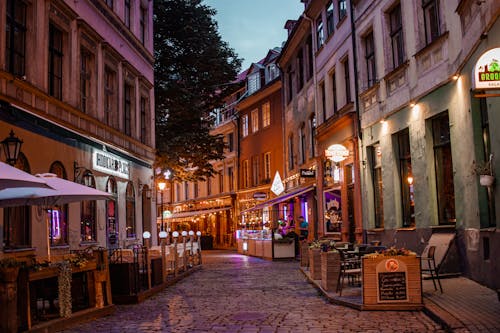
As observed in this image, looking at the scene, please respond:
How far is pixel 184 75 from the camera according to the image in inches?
1175

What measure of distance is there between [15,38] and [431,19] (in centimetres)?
983

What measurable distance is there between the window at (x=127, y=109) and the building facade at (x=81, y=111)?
0.04 metres

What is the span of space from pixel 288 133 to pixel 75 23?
18100 millimetres

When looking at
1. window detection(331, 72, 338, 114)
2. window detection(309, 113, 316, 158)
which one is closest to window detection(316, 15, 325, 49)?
window detection(331, 72, 338, 114)

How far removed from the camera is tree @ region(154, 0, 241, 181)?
28953mm

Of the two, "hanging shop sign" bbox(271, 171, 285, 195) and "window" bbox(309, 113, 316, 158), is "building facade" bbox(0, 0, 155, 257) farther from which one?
"hanging shop sign" bbox(271, 171, 285, 195)

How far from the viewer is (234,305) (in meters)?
11.5

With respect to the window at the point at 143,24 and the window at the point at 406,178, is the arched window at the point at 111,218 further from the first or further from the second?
the window at the point at 406,178

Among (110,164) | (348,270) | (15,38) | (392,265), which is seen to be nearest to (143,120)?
(110,164)

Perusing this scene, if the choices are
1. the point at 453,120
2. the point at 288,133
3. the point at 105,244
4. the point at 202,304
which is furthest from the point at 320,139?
the point at 202,304

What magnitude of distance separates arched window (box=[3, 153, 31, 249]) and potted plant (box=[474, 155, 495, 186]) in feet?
30.6

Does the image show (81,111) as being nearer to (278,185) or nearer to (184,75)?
(184,75)

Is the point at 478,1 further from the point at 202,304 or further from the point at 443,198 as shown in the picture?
the point at 202,304

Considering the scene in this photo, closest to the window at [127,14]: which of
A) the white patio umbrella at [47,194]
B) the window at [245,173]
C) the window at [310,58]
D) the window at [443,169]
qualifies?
the window at [310,58]
